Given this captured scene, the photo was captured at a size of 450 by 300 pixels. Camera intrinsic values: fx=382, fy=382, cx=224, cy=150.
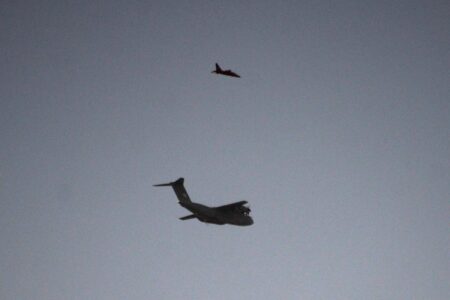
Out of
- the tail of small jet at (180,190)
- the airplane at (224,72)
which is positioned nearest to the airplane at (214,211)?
the tail of small jet at (180,190)

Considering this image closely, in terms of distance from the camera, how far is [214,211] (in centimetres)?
4141

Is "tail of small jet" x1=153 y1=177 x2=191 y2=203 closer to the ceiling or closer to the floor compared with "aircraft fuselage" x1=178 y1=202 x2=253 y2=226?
closer to the ceiling

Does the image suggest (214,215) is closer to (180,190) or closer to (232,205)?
(232,205)

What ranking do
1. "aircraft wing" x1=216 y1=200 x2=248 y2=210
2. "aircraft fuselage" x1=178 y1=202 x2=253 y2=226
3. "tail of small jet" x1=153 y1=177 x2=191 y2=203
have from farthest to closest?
"tail of small jet" x1=153 y1=177 x2=191 y2=203, "aircraft wing" x1=216 y1=200 x2=248 y2=210, "aircraft fuselage" x1=178 y1=202 x2=253 y2=226

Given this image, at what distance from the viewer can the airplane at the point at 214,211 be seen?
1598 inches

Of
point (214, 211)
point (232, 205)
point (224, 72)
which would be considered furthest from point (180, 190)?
point (224, 72)

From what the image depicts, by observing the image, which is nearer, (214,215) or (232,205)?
(214,215)

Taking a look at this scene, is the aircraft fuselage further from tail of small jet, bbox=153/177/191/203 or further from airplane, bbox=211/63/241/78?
airplane, bbox=211/63/241/78

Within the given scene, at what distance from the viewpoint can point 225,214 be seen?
42125 millimetres

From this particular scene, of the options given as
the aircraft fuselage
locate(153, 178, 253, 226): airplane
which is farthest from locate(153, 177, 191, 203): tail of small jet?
the aircraft fuselage

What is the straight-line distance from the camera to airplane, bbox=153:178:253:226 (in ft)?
133

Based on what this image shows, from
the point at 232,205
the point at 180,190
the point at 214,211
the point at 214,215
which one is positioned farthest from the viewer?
the point at 180,190

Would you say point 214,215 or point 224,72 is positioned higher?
point 224,72

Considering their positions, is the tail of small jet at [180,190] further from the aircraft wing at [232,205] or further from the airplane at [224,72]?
the airplane at [224,72]
